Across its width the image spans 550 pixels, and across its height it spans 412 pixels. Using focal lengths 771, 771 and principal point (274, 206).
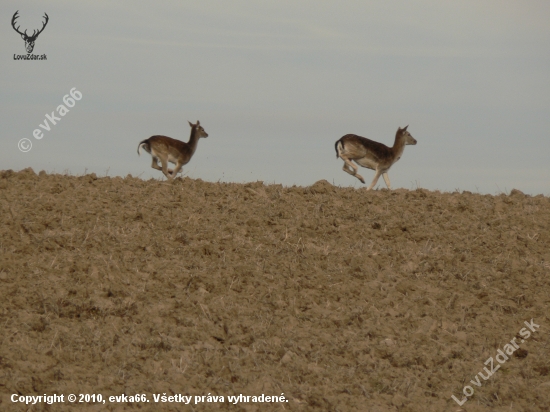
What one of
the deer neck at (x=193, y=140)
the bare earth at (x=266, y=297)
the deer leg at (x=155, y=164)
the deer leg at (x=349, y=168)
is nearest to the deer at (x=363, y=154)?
the deer leg at (x=349, y=168)

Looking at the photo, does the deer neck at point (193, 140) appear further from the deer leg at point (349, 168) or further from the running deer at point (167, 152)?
the deer leg at point (349, 168)

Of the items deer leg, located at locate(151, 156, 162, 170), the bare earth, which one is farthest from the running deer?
the bare earth

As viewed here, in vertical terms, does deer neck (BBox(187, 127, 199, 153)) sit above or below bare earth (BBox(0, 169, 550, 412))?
above

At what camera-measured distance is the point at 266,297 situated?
29.4ft

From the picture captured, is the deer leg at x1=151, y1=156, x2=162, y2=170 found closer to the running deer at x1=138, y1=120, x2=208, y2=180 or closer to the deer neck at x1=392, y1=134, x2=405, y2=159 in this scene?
the running deer at x1=138, y1=120, x2=208, y2=180

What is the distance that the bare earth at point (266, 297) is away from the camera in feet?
23.8

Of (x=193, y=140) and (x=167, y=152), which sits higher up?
(x=193, y=140)

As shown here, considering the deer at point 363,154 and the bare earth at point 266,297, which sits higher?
the deer at point 363,154

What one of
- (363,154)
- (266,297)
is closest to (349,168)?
(363,154)

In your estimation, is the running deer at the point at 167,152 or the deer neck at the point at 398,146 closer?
the running deer at the point at 167,152

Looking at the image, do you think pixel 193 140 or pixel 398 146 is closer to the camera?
pixel 398 146

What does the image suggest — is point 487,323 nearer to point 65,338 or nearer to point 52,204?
point 65,338

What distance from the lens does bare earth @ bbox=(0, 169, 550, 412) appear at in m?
7.25

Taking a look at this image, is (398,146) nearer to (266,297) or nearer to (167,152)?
(167,152)
